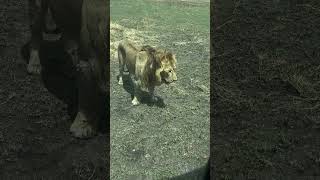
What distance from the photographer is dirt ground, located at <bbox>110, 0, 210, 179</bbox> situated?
409 cm

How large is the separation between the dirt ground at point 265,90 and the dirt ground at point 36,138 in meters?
1.45

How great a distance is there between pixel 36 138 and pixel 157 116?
2.39m

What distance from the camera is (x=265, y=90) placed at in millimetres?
7586

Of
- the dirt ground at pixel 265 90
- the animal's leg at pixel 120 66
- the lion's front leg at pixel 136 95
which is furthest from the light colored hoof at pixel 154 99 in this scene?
the dirt ground at pixel 265 90

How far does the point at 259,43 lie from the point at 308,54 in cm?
83

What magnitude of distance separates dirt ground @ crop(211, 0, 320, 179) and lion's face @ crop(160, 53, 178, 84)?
1893 millimetres

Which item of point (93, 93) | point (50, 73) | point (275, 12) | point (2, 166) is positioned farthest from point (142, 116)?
point (275, 12)

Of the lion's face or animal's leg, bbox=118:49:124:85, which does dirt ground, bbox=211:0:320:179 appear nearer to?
the lion's face

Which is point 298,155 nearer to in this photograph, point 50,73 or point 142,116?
point 142,116

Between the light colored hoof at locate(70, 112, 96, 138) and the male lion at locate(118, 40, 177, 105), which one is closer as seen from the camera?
the male lion at locate(118, 40, 177, 105)

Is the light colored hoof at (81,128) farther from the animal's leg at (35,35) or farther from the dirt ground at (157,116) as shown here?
the animal's leg at (35,35)

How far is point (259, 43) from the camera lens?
8891 millimetres

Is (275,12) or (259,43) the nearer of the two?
(259,43)

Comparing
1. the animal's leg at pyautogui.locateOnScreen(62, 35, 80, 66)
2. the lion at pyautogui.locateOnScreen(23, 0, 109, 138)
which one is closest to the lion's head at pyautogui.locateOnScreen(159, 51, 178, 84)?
the lion at pyautogui.locateOnScreen(23, 0, 109, 138)
